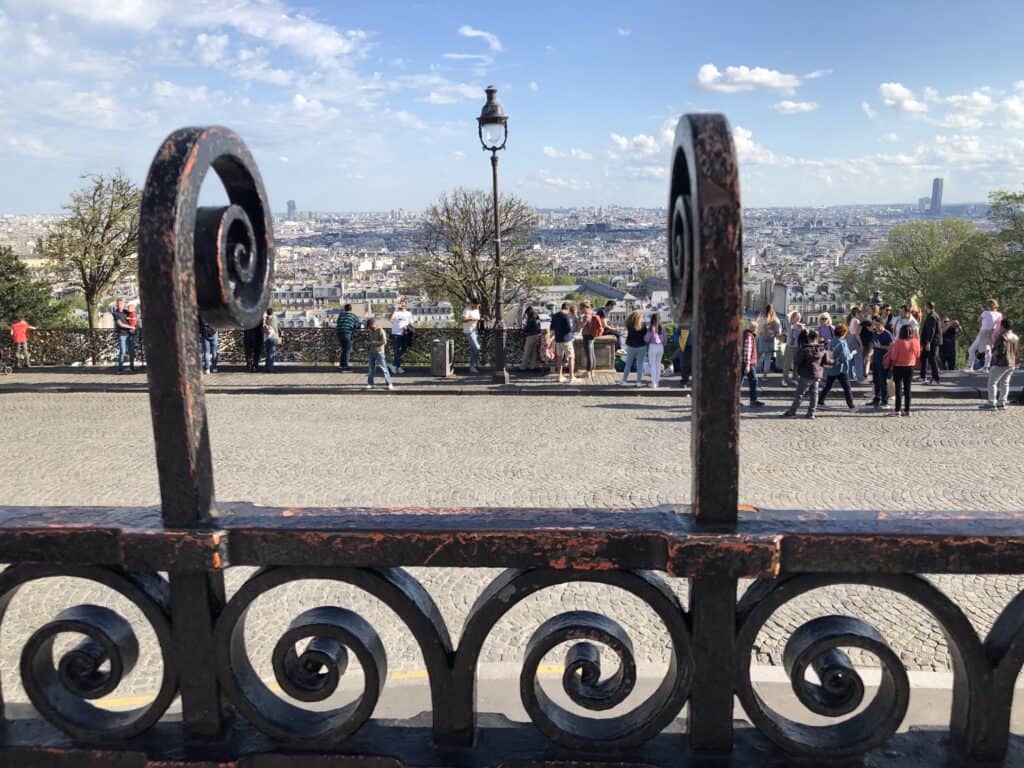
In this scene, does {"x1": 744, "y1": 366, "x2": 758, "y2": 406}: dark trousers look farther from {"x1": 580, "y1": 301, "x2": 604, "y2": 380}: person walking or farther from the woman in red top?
{"x1": 580, "y1": 301, "x2": 604, "y2": 380}: person walking

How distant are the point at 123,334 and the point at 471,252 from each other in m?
22.2

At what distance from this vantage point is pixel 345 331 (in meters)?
18.0

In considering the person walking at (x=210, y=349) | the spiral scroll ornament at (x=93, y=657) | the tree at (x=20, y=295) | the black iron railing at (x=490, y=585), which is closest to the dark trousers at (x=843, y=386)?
the person walking at (x=210, y=349)

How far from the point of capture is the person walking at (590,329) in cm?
1656

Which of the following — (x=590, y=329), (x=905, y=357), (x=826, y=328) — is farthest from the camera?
(x=590, y=329)

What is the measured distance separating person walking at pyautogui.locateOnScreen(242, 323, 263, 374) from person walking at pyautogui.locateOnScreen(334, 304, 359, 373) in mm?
1728

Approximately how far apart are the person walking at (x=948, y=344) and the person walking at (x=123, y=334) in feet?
60.8

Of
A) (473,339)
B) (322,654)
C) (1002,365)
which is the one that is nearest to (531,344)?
(473,339)

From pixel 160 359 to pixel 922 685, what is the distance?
12.6ft

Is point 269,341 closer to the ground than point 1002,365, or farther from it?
farther from it

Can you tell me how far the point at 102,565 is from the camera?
1502mm

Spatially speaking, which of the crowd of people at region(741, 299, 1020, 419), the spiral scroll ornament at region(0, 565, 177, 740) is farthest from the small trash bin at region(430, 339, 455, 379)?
the spiral scroll ornament at region(0, 565, 177, 740)

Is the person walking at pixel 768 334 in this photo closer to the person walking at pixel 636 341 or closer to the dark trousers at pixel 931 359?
the person walking at pixel 636 341

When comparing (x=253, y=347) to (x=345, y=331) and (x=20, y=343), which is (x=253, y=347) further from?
(x=20, y=343)
